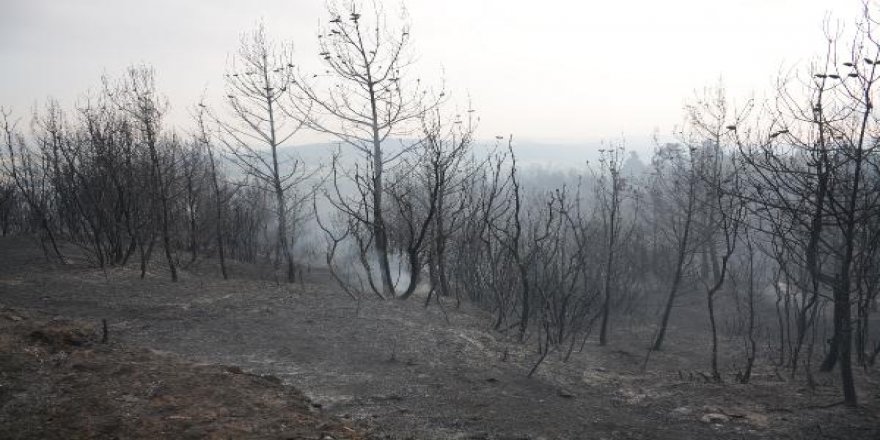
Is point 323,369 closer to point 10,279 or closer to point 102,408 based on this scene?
point 102,408

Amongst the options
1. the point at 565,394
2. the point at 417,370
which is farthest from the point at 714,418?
the point at 417,370

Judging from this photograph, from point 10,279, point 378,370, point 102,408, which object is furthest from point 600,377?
point 10,279

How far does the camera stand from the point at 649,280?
20406mm

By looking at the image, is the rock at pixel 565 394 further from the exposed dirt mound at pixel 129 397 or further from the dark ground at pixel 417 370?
the exposed dirt mound at pixel 129 397

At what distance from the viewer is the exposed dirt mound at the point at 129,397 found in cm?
388

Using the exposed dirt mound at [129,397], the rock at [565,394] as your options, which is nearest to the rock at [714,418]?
the rock at [565,394]

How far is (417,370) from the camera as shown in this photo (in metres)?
5.87

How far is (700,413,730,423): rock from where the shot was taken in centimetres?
482

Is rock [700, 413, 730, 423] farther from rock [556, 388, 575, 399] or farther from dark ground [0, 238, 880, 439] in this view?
rock [556, 388, 575, 399]

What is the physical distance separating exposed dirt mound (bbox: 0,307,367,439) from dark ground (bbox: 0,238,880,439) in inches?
6.3

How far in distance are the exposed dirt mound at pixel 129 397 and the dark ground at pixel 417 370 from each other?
0.16m

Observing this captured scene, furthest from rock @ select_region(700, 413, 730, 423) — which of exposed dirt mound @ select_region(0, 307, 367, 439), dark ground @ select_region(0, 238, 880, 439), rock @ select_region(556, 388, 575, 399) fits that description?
exposed dirt mound @ select_region(0, 307, 367, 439)

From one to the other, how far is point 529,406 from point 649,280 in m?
16.8

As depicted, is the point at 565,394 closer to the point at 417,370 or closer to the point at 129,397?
the point at 417,370
